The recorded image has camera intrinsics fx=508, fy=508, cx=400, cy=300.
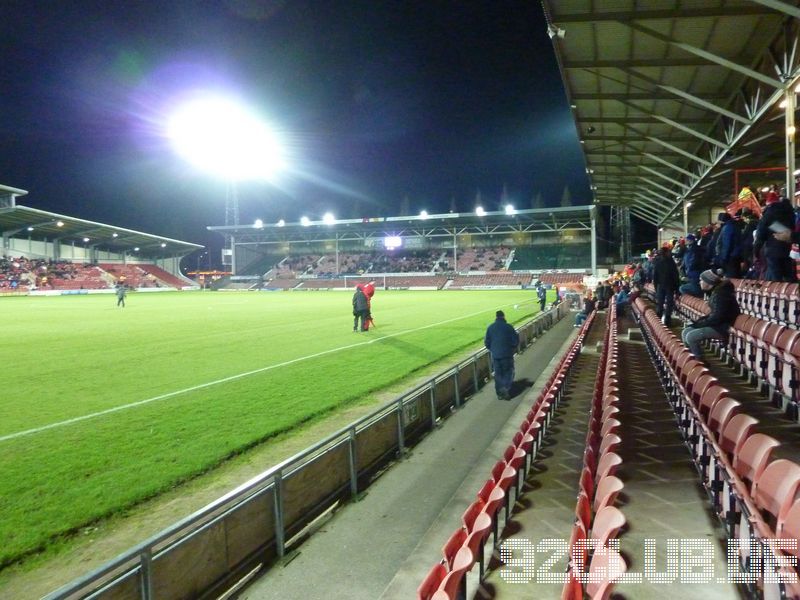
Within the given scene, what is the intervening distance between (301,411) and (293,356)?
203 inches

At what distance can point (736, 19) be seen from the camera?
932cm

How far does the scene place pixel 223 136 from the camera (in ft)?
182

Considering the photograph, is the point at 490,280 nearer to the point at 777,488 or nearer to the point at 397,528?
the point at 397,528

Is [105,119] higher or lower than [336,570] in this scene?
higher

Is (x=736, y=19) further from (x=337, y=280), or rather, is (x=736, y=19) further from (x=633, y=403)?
(x=337, y=280)

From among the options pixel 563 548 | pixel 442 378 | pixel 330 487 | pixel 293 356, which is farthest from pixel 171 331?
pixel 563 548

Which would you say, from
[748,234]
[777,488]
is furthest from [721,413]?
[748,234]

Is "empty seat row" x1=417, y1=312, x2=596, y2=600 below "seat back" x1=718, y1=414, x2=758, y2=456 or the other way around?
below

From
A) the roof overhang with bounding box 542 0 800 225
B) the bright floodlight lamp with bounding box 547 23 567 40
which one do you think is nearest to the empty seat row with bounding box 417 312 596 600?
the roof overhang with bounding box 542 0 800 225

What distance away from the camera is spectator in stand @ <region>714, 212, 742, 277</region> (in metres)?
7.71

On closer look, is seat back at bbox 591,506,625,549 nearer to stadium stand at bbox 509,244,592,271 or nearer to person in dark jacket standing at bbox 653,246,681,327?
person in dark jacket standing at bbox 653,246,681,327

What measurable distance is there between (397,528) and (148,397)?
243 inches

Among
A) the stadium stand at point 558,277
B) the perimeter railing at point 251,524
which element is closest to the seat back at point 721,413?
the perimeter railing at point 251,524

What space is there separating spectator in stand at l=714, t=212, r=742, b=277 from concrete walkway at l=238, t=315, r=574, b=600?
13.8 feet
